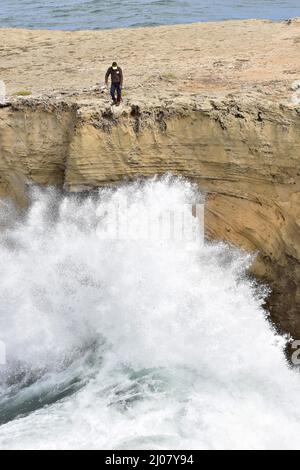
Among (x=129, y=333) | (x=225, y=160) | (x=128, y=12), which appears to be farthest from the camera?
(x=128, y=12)

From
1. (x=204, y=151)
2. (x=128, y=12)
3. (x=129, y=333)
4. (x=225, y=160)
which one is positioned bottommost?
(x=129, y=333)

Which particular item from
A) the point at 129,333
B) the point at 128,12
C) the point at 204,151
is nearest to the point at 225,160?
the point at 204,151

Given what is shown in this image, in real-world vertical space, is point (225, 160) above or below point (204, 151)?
below

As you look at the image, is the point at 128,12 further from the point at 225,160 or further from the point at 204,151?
the point at 225,160

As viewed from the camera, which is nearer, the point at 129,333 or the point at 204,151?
the point at 204,151

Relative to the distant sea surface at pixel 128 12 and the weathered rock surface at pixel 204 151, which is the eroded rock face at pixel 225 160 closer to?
the weathered rock surface at pixel 204 151

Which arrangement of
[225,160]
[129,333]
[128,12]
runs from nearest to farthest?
[225,160] → [129,333] → [128,12]
